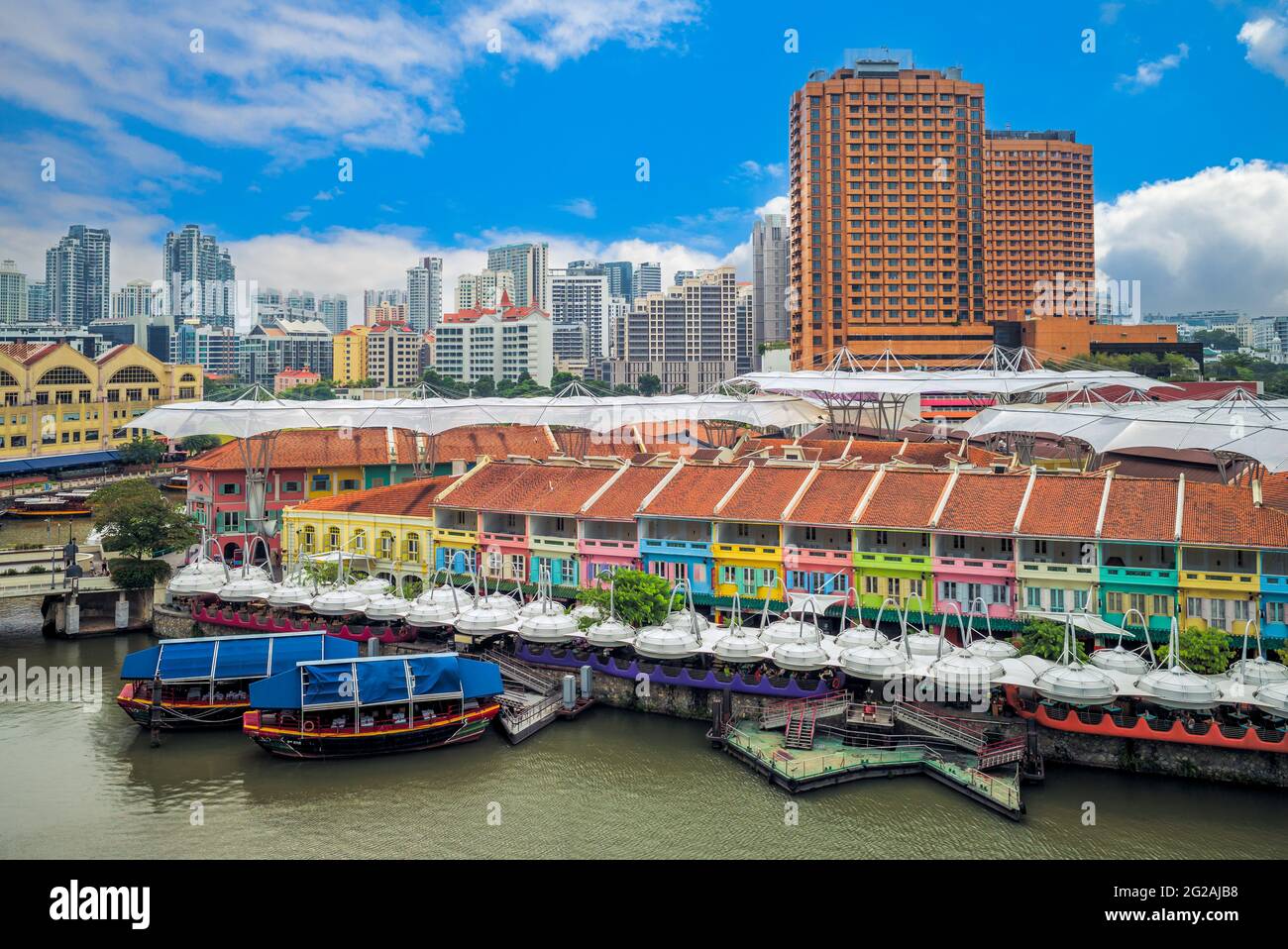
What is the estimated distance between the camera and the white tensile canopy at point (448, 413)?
45.7 m

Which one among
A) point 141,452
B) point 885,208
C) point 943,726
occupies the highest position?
point 885,208

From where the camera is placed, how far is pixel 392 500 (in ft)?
128

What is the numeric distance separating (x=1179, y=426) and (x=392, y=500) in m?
26.9

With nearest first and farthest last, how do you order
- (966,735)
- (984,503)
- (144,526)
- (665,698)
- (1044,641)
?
(966,735) < (1044,641) < (665,698) < (984,503) < (144,526)

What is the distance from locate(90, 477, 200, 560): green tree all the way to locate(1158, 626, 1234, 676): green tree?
32.5m

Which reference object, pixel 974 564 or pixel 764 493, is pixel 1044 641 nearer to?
pixel 974 564

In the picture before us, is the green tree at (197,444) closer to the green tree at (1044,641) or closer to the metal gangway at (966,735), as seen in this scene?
the metal gangway at (966,735)

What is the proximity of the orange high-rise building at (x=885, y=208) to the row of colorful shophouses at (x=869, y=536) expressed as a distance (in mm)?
57531

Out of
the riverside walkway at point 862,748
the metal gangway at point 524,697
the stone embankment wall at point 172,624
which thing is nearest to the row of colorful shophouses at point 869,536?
the metal gangway at point 524,697

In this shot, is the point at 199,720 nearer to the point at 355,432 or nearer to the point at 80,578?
the point at 80,578

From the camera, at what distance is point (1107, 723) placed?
23250 millimetres

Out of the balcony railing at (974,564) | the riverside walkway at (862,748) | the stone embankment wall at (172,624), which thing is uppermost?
the balcony railing at (974,564)

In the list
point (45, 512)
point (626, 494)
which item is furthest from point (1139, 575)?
point (45, 512)

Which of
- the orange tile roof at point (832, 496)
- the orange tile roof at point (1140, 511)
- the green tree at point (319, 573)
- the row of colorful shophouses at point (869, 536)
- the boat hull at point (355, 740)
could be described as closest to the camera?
the boat hull at point (355, 740)
